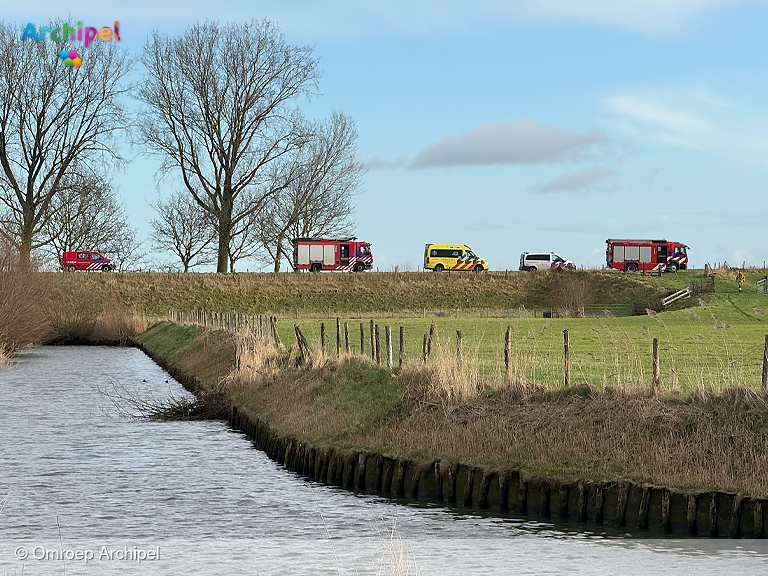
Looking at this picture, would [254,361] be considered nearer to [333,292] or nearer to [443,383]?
[443,383]

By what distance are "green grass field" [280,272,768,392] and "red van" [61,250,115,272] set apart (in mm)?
26096

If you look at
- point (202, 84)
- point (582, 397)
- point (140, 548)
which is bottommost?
point (140, 548)

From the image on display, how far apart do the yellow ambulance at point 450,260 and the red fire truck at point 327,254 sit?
5.48m

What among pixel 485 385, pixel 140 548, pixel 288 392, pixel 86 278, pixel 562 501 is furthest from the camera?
pixel 86 278

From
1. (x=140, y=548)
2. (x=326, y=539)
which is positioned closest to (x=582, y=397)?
(x=326, y=539)

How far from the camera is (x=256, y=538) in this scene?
11125mm

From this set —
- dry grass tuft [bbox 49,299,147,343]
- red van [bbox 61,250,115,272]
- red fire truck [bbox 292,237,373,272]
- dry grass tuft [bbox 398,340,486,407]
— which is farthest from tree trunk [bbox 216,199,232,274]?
dry grass tuft [bbox 398,340,486,407]

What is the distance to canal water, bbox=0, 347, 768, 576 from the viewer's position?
32.3 feet

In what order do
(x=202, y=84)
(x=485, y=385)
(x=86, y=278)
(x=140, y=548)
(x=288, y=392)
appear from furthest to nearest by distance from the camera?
(x=86, y=278), (x=202, y=84), (x=288, y=392), (x=485, y=385), (x=140, y=548)

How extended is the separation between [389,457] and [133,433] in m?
7.58

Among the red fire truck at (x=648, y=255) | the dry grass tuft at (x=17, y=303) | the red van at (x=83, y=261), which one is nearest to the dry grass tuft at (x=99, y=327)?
the red van at (x=83, y=261)

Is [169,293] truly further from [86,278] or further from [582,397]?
[582,397]

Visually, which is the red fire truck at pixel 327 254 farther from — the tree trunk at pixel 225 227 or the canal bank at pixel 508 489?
the canal bank at pixel 508 489

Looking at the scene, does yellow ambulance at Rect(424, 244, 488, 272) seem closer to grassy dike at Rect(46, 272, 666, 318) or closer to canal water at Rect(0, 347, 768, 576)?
grassy dike at Rect(46, 272, 666, 318)
